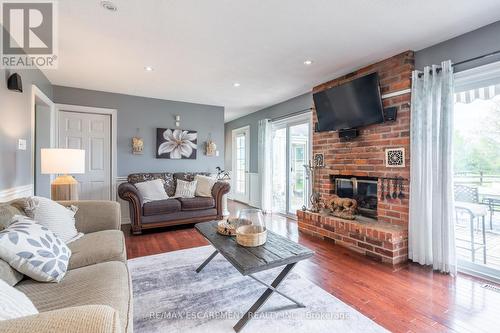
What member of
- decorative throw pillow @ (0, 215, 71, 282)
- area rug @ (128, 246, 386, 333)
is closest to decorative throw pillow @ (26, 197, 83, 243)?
decorative throw pillow @ (0, 215, 71, 282)

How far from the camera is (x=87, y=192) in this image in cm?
413

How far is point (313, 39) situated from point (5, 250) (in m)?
2.79

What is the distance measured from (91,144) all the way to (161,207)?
1.79 metres

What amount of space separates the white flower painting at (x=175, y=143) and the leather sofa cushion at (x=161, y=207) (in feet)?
3.94

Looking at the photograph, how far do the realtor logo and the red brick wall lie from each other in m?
3.30

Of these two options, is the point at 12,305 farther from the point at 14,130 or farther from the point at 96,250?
the point at 14,130

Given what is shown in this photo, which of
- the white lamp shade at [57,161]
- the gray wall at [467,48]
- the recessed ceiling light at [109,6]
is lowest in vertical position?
the white lamp shade at [57,161]

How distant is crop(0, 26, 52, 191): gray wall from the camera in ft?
7.26

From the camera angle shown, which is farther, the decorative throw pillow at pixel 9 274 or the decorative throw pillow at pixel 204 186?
the decorative throw pillow at pixel 204 186

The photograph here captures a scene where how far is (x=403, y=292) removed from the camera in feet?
6.50

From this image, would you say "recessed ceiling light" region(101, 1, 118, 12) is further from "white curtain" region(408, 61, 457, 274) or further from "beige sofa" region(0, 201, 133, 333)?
"white curtain" region(408, 61, 457, 274)

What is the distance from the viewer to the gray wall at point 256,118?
172 inches

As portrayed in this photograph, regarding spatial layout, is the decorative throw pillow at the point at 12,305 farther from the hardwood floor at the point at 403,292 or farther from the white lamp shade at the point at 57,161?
the white lamp shade at the point at 57,161

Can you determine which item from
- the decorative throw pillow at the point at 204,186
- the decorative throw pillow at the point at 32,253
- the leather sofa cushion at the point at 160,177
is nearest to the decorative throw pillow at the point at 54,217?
the decorative throw pillow at the point at 32,253
